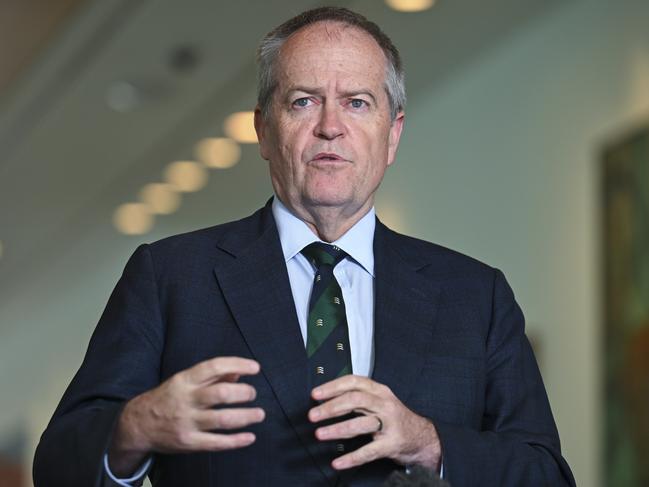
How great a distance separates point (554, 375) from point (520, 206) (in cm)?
128

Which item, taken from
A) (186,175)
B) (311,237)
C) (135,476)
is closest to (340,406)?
(135,476)

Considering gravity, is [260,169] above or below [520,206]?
above

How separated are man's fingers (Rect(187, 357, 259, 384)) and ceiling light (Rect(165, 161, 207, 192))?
1032cm

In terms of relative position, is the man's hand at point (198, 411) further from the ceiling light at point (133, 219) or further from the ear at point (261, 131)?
the ceiling light at point (133, 219)

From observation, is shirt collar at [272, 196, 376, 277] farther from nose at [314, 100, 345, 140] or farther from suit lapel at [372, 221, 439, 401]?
nose at [314, 100, 345, 140]

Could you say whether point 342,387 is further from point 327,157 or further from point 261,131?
point 261,131

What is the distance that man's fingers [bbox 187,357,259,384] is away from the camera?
195 cm

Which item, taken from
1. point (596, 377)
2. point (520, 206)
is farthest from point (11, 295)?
point (596, 377)

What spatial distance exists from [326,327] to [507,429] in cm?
38

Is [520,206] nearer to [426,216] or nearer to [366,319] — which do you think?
[426,216]

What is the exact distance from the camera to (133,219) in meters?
14.3

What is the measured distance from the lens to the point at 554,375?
28.9 ft

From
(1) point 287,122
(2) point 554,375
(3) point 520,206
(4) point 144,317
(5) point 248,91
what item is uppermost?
(5) point 248,91

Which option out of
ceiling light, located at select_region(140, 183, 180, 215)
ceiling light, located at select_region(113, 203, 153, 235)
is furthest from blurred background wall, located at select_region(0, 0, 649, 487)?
ceiling light, located at select_region(113, 203, 153, 235)
